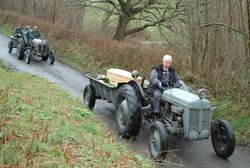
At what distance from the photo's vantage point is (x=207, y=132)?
7.45m

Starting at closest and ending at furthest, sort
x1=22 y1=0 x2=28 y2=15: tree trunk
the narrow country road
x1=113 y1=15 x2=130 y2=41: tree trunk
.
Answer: the narrow country road < x1=113 y1=15 x2=130 y2=41: tree trunk < x1=22 y1=0 x2=28 y2=15: tree trunk

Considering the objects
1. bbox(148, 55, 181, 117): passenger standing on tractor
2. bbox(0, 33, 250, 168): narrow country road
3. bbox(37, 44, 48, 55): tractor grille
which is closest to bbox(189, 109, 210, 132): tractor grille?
bbox(0, 33, 250, 168): narrow country road

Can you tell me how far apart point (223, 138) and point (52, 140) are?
3309 millimetres

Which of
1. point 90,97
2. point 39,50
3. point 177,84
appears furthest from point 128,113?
point 39,50

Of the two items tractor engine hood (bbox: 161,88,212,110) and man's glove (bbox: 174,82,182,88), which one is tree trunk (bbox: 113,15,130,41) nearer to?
man's glove (bbox: 174,82,182,88)

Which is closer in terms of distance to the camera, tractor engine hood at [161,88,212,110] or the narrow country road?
tractor engine hood at [161,88,212,110]

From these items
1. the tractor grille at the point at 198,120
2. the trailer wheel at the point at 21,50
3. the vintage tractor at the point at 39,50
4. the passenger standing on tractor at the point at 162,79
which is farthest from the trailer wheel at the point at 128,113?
the trailer wheel at the point at 21,50

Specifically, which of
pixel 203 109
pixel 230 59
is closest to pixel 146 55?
pixel 230 59

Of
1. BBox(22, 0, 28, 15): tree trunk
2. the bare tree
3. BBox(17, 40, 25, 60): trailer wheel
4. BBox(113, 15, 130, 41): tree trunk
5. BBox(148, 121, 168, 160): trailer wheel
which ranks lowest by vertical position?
BBox(148, 121, 168, 160): trailer wheel

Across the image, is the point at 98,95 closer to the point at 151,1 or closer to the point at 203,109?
the point at 203,109

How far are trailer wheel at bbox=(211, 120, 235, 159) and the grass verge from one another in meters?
1.73

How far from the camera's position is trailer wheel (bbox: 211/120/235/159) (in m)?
7.53

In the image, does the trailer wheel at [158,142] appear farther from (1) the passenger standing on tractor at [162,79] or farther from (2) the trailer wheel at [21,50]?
(2) the trailer wheel at [21,50]

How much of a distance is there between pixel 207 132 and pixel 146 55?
920 centimetres
